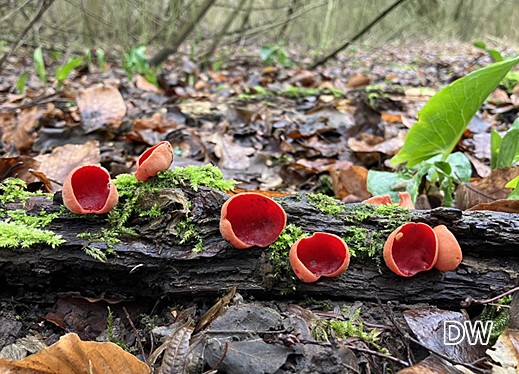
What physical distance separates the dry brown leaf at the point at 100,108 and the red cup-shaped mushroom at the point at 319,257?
2.72m

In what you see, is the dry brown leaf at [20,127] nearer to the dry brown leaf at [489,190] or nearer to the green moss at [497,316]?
the dry brown leaf at [489,190]

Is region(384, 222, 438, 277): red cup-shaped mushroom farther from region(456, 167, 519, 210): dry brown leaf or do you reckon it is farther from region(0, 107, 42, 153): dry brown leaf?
region(0, 107, 42, 153): dry brown leaf

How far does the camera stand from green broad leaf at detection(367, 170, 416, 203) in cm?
279

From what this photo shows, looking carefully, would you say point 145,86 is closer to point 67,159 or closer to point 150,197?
point 67,159

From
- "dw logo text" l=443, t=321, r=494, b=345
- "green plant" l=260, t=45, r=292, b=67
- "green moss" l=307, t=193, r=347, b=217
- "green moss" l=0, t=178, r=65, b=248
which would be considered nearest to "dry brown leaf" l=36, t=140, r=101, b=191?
"green moss" l=0, t=178, r=65, b=248

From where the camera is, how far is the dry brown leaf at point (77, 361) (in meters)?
1.38

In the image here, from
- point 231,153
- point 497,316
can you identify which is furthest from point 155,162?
point 231,153

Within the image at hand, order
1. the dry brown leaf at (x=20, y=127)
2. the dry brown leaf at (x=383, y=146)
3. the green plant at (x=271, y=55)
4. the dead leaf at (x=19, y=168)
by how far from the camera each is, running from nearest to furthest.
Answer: the dead leaf at (x=19, y=168) < the dry brown leaf at (x=383, y=146) < the dry brown leaf at (x=20, y=127) < the green plant at (x=271, y=55)

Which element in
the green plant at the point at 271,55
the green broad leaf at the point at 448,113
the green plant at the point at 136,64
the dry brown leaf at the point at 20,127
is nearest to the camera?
the green broad leaf at the point at 448,113

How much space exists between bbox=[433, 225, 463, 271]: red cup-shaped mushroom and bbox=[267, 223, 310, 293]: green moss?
532mm

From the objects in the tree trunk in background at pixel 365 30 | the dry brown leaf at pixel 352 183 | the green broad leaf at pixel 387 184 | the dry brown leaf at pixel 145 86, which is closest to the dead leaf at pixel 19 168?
the dry brown leaf at pixel 352 183

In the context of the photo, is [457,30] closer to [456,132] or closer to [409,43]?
[409,43]

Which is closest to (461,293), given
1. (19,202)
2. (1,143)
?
(19,202)

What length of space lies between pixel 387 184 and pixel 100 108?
273 centimetres
